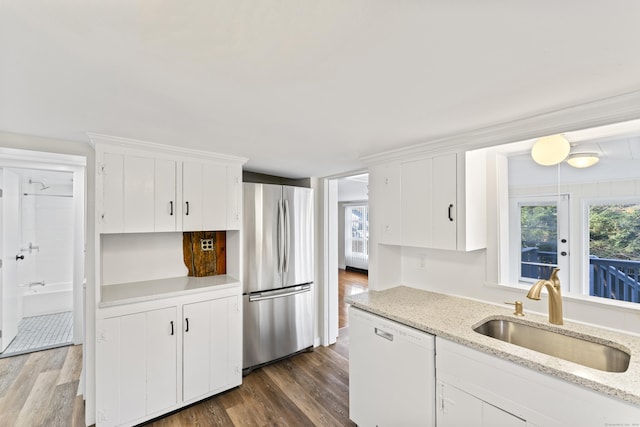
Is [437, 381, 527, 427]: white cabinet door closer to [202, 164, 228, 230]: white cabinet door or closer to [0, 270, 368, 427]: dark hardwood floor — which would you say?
[0, 270, 368, 427]: dark hardwood floor

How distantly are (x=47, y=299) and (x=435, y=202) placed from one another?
569cm

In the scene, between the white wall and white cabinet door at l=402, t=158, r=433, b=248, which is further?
white cabinet door at l=402, t=158, r=433, b=248

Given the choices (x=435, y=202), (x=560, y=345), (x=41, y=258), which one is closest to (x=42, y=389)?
(x=41, y=258)

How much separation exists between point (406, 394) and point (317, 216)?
2235 millimetres

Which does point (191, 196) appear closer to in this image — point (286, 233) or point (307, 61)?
point (286, 233)

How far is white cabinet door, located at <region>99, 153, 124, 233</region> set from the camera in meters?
2.03

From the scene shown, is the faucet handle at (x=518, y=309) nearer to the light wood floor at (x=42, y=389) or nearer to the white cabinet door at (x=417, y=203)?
the white cabinet door at (x=417, y=203)

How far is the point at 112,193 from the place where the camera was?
2.06 metres

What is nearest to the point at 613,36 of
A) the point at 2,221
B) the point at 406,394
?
the point at 406,394

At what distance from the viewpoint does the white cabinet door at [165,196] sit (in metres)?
→ 2.25

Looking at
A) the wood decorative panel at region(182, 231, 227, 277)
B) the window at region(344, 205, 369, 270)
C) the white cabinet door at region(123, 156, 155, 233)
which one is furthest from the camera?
the window at region(344, 205, 369, 270)

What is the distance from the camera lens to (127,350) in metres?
2.06

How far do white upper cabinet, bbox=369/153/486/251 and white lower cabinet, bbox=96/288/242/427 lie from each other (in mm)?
1593

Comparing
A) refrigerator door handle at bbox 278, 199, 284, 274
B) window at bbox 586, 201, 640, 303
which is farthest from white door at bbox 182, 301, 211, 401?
window at bbox 586, 201, 640, 303
